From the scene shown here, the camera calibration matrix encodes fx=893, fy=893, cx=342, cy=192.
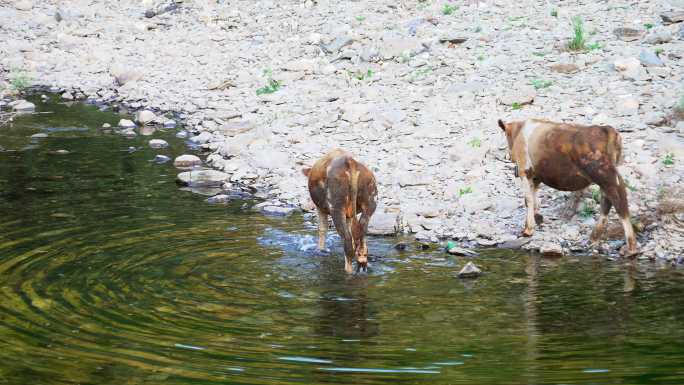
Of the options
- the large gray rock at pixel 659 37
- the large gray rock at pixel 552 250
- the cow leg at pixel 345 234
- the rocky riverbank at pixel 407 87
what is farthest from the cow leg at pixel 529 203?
the large gray rock at pixel 659 37

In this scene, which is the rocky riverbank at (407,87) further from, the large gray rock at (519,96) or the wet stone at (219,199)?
the wet stone at (219,199)

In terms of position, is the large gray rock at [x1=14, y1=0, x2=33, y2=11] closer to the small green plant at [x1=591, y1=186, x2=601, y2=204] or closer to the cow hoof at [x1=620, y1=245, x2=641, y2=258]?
the small green plant at [x1=591, y1=186, x2=601, y2=204]

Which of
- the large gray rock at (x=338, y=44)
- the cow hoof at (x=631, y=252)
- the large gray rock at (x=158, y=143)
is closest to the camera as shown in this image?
the cow hoof at (x=631, y=252)

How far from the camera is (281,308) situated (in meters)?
8.84

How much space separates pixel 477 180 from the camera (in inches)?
531

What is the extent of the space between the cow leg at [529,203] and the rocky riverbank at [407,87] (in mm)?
224

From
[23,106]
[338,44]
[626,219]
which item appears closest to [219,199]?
[626,219]

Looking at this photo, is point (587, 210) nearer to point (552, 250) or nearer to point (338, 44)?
point (552, 250)

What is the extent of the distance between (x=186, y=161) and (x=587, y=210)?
→ 744cm

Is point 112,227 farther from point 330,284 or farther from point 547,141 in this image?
point 547,141

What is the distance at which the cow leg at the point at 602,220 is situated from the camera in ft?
36.6

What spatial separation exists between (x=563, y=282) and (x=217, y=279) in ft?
12.5

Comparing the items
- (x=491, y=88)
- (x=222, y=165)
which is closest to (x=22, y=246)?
(x=222, y=165)

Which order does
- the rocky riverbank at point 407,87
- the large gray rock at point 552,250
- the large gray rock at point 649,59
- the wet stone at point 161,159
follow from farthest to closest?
the wet stone at point 161,159
the large gray rock at point 649,59
the rocky riverbank at point 407,87
the large gray rock at point 552,250
